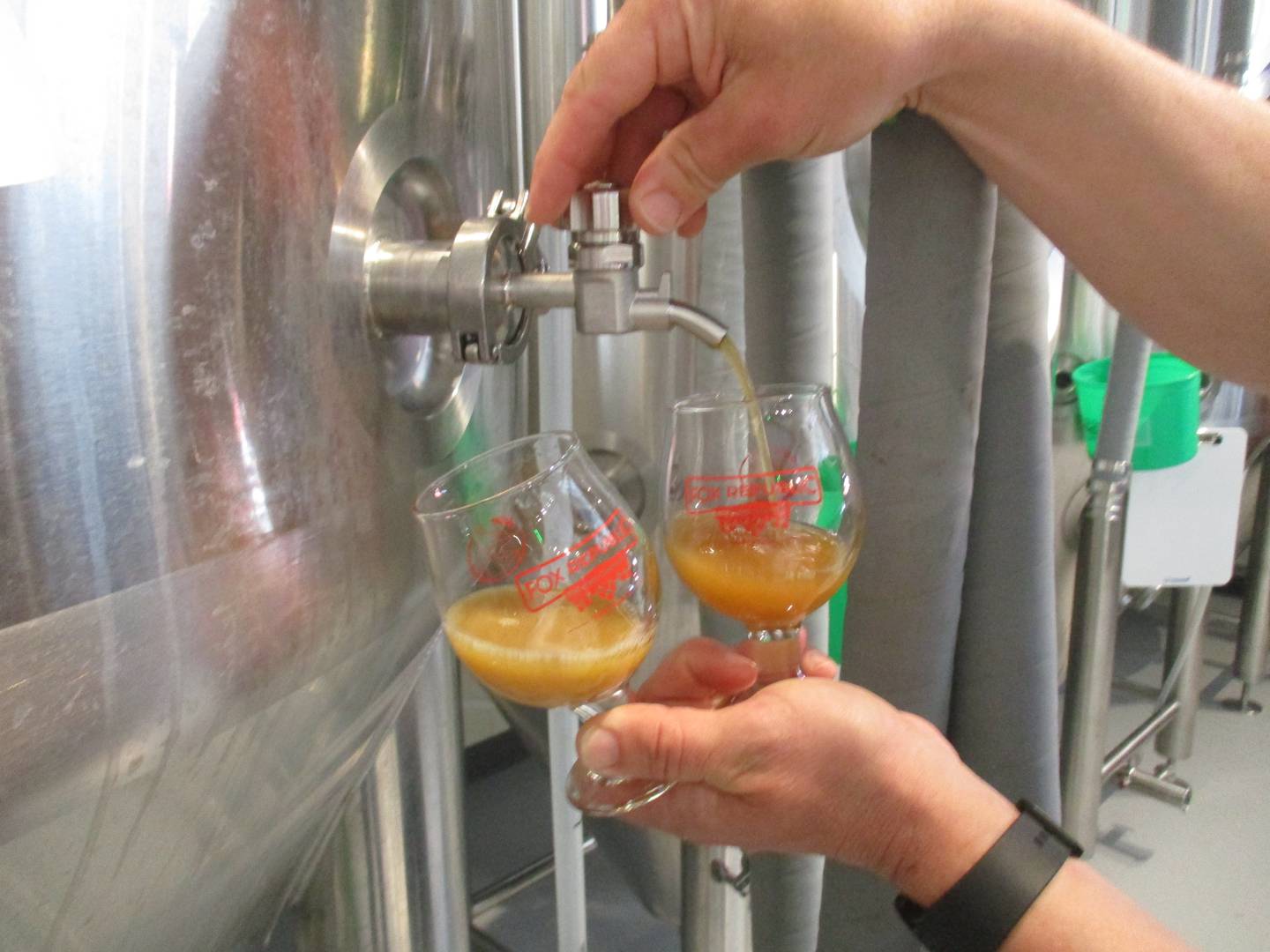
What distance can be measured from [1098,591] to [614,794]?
64 cm

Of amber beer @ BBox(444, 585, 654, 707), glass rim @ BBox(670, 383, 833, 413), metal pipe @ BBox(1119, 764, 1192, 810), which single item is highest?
glass rim @ BBox(670, 383, 833, 413)

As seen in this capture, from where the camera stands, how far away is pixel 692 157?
0.47 meters

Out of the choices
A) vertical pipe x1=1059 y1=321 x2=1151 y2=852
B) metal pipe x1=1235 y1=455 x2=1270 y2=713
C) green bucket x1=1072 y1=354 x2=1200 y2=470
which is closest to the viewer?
vertical pipe x1=1059 y1=321 x2=1151 y2=852

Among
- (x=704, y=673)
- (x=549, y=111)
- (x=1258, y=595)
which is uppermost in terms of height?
(x=549, y=111)

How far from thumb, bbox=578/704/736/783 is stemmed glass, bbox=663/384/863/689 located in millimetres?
82

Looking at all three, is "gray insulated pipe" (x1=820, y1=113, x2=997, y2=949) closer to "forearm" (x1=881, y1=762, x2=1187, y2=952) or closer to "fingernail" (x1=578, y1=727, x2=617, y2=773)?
"forearm" (x1=881, y1=762, x2=1187, y2=952)

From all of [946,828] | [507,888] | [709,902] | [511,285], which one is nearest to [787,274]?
[511,285]

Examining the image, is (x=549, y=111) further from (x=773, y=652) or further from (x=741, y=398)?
(x=773, y=652)

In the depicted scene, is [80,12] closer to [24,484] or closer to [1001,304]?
[24,484]

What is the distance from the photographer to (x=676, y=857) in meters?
0.80

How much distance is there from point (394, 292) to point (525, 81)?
285mm

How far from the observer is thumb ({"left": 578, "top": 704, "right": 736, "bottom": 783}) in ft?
1.38

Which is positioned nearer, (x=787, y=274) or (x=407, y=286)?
(x=407, y=286)

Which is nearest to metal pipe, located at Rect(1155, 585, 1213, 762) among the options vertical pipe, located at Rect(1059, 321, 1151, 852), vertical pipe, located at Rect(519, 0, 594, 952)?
vertical pipe, located at Rect(1059, 321, 1151, 852)
